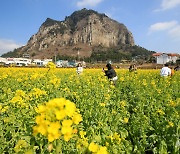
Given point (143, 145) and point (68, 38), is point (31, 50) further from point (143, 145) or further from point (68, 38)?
point (143, 145)

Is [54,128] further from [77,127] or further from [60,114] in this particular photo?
[77,127]

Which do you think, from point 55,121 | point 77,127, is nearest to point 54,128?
point 55,121

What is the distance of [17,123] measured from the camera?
4.15 metres

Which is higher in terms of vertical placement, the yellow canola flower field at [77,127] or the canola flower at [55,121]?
the canola flower at [55,121]

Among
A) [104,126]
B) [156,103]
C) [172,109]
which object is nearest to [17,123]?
[104,126]

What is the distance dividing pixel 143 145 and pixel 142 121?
2.05 ft

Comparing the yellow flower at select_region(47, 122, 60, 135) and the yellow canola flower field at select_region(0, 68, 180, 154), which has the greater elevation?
the yellow flower at select_region(47, 122, 60, 135)

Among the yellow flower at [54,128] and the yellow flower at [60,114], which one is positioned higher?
the yellow flower at [60,114]

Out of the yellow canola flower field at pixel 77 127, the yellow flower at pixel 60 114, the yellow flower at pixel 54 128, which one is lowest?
the yellow canola flower field at pixel 77 127

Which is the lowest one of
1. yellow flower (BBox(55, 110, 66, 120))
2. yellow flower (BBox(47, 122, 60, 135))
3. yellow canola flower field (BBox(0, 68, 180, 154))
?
yellow canola flower field (BBox(0, 68, 180, 154))

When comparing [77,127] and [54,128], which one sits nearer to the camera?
[54,128]

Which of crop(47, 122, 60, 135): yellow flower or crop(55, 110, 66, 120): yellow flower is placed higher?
crop(55, 110, 66, 120): yellow flower

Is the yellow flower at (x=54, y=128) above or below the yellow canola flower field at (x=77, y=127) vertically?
above

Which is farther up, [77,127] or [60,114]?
[60,114]
